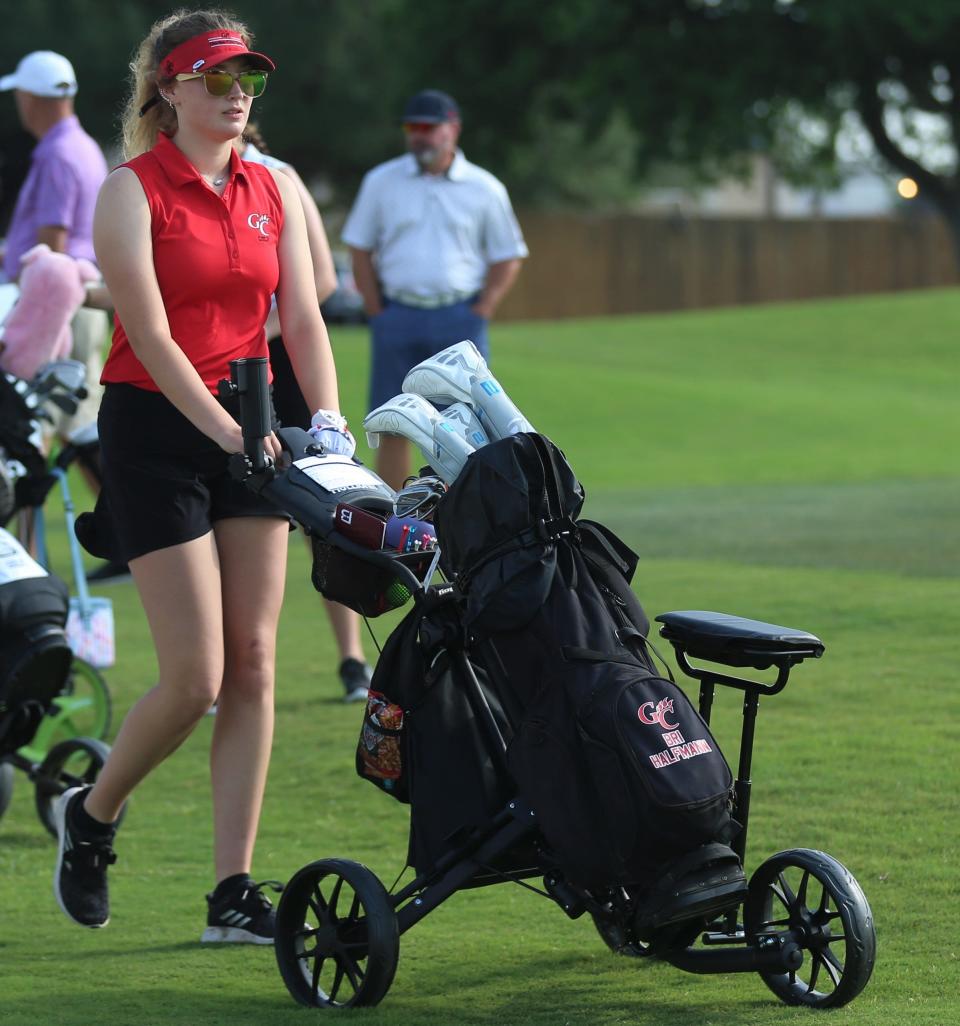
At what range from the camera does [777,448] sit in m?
20.2

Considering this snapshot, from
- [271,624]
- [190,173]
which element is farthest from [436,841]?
[190,173]

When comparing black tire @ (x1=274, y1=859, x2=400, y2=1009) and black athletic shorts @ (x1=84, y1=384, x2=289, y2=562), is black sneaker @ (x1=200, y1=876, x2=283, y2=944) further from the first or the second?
black athletic shorts @ (x1=84, y1=384, x2=289, y2=562)

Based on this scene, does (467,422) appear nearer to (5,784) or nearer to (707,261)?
(5,784)

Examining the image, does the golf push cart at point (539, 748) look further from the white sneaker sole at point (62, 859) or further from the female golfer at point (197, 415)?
the white sneaker sole at point (62, 859)

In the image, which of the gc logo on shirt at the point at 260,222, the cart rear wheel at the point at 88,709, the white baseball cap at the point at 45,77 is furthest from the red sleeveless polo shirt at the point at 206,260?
the white baseball cap at the point at 45,77

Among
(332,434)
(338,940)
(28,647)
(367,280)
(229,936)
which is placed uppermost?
(367,280)

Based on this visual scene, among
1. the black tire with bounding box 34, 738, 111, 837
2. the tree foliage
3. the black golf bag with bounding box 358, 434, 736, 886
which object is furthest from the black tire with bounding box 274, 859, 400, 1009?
the tree foliage

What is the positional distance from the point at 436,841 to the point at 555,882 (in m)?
0.27

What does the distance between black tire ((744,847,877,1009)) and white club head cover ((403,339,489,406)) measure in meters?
1.24

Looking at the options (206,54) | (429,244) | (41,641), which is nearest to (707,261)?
(429,244)

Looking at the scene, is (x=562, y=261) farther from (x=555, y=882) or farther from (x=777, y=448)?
(x=555, y=882)

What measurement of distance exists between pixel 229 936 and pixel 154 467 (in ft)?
3.94

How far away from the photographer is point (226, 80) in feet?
14.6

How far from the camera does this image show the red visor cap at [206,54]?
175 inches
